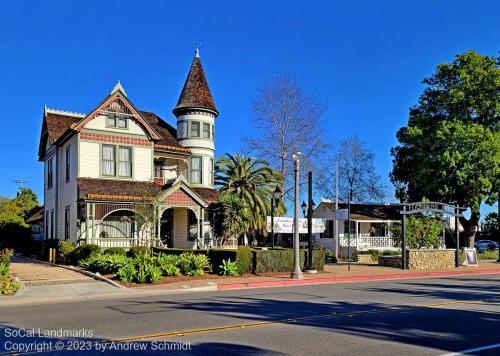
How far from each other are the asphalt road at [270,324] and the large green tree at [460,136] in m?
23.6

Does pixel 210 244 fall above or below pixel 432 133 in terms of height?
below

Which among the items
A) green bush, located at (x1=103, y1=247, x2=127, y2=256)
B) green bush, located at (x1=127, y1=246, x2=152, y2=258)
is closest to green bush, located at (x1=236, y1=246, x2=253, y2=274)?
green bush, located at (x1=127, y1=246, x2=152, y2=258)

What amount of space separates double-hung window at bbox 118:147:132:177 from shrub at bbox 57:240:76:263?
491 centimetres

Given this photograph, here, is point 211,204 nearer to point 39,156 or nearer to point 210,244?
point 210,244

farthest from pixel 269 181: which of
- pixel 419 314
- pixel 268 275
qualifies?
pixel 419 314

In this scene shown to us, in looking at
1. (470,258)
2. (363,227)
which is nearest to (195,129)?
(363,227)

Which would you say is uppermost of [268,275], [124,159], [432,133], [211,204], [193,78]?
[193,78]

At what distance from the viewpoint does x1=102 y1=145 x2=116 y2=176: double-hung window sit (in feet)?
96.0

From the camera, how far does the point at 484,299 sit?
15.4 metres

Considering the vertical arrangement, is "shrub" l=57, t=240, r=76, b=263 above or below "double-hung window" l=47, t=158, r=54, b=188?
below

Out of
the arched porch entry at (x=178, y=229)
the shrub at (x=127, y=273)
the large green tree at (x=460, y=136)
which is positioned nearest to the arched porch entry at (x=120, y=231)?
the arched porch entry at (x=178, y=229)

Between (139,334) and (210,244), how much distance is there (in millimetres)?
23192

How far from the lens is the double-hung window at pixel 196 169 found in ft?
113

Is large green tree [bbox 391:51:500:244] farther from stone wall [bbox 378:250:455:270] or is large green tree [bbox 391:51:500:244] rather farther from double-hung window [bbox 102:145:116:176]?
double-hung window [bbox 102:145:116:176]
